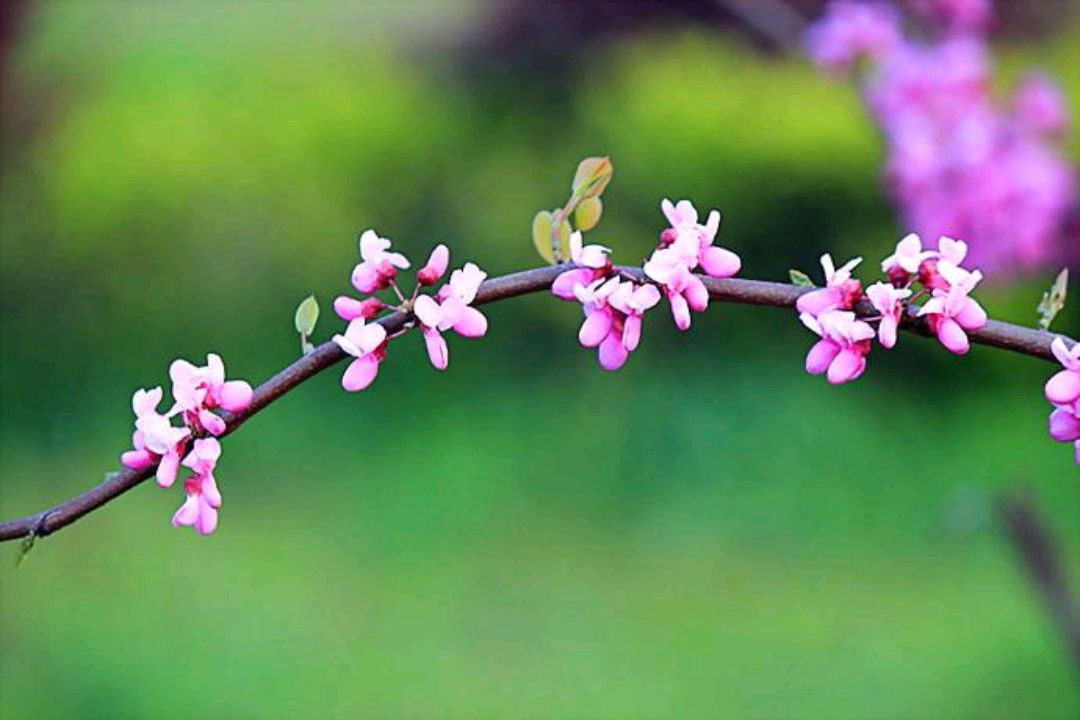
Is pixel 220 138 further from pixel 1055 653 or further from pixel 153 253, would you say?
pixel 1055 653

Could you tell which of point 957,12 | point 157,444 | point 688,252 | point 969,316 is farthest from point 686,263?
point 957,12

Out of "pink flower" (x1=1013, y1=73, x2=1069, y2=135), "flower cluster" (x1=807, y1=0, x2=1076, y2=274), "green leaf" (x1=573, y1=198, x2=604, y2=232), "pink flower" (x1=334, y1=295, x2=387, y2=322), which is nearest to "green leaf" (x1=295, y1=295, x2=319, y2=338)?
"pink flower" (x1=334, y1=295, x2=387, y2=322)

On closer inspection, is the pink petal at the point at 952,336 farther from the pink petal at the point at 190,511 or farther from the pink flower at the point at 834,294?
the pink petal at the point at 190,511

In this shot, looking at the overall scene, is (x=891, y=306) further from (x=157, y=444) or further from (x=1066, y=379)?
(x=157, y=444)

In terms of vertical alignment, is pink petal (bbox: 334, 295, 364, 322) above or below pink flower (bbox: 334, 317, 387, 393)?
above

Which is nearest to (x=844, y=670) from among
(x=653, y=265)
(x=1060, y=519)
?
(x=1060, y=519)

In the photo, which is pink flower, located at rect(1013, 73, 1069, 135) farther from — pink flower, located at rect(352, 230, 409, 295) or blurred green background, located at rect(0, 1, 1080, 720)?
pink flower, located at rect(352, 230, 409, 295)
